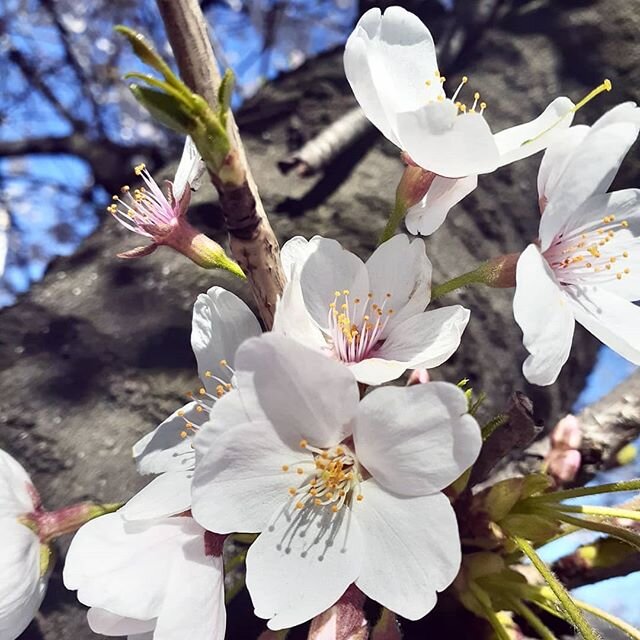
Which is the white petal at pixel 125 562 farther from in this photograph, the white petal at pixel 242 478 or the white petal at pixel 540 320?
the white petal at pixel 540 320

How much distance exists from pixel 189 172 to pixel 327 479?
34 cm

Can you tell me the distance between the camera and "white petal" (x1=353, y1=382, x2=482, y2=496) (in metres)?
0.46

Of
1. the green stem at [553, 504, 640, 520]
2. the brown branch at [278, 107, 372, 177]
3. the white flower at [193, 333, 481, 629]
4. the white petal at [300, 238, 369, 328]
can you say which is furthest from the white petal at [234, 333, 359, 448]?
the brown branch at [278, 107, 372, 177]

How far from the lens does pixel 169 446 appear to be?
0.66 m

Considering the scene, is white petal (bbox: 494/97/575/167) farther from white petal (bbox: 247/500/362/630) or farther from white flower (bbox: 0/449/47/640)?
white flower (bbox: 0/449/47/640)

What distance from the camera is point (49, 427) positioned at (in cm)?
91

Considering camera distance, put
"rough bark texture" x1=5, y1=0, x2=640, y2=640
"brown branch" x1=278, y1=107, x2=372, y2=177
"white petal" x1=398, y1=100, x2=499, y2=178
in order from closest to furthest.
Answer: "white petal" x1=398, y1=100, x2=499, y2=178
"rough bark texture" x1=5, y1=0, x2=640, y2=640
"brown branch" x1=278, y1=107, x2=372, y2=177

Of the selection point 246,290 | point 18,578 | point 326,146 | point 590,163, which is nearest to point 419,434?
point 590,163

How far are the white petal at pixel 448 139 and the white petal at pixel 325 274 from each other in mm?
112

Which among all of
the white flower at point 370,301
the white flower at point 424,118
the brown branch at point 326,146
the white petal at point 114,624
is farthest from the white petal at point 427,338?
the brown branch at point 326,146

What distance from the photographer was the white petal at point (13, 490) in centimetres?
63

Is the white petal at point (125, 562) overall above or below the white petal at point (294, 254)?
below

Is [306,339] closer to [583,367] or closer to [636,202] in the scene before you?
[636,202]

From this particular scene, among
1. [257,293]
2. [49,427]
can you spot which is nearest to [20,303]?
[49,427]
